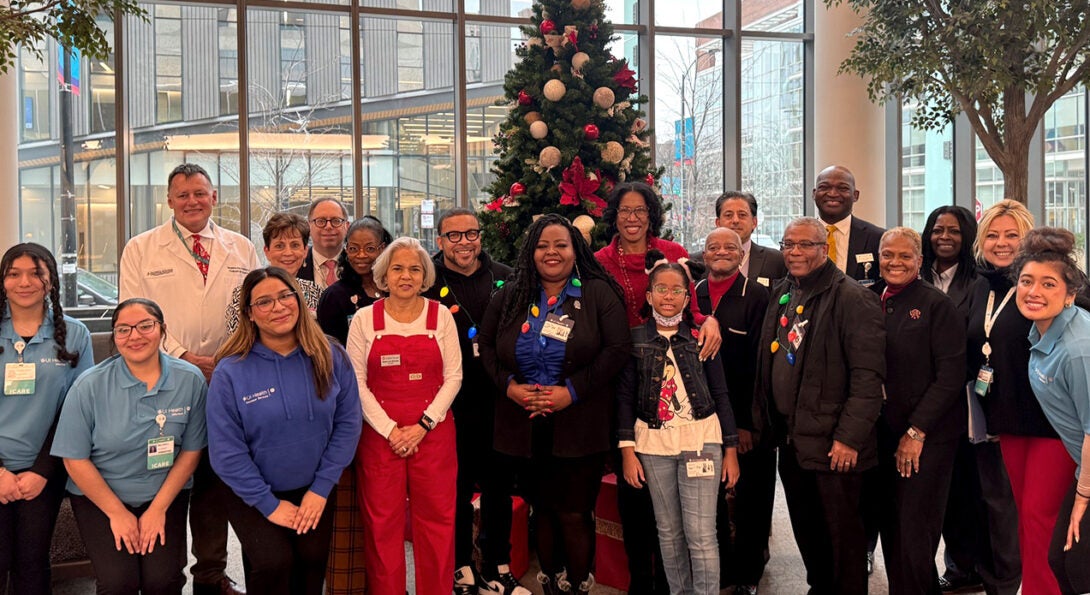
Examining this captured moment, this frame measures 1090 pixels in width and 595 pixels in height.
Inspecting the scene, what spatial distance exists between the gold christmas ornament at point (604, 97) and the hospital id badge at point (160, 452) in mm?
3196

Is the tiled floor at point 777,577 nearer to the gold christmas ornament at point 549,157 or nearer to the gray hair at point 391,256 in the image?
the gray hair at point 391,256

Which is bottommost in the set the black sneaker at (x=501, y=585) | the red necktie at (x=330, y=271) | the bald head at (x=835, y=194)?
the black sneaker at (x=501, y=585)

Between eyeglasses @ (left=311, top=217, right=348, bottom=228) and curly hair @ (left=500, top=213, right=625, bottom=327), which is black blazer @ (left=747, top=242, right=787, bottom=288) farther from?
eyeglasses @ (left=311, top=217, right=348, bottom=228)

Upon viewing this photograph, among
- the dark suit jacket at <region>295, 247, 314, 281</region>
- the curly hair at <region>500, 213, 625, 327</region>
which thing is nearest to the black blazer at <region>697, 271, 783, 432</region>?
the curly hair at <region>500, 213, 625, 327</region>

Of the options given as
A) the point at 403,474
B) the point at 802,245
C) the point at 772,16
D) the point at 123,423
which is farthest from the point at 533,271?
the point at 772,16

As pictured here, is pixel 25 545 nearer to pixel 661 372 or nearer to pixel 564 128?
pixel 661 372

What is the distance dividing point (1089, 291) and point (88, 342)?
3.95 metres

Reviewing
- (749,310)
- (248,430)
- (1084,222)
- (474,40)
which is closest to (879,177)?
(1084,222)

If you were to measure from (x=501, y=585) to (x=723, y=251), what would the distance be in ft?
5.83

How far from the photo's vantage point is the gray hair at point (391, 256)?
3492mm

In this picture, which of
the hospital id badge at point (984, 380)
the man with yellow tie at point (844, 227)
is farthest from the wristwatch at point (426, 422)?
the man with yellow tie at point (844, 227)

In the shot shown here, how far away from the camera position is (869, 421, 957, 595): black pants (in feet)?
11.2

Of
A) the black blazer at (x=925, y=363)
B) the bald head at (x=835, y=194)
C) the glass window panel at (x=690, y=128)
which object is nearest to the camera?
the black blazer at (x=925, y=363)

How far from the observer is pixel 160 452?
10.4 ft
